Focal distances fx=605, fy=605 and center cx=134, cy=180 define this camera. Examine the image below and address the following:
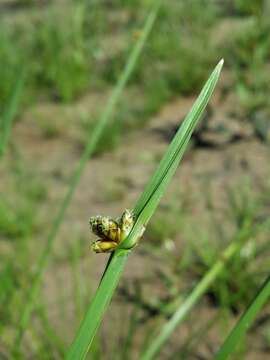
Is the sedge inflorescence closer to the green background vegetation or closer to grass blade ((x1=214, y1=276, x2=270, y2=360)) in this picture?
grass blade ((x1=214, y1=276, x2=270, y2=360))

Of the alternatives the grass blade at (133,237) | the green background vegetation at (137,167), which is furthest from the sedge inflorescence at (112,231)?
the green background vegetation at (137,167)

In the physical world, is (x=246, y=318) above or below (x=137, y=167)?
below

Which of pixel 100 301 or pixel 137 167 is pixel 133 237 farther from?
pixel 137 167

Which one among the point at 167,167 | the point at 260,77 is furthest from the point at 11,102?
the point at 260,77

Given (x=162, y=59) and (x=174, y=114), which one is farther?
(x=162, y=59)

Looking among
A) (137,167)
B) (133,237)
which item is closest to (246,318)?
(133,237)

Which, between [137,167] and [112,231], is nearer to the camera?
[112,231]

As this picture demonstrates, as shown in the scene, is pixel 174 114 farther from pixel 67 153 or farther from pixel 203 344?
pixel 203 344

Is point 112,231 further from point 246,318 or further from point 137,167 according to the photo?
point 137,167

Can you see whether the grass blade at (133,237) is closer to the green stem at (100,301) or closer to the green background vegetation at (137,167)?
the green stem at (100,301)
